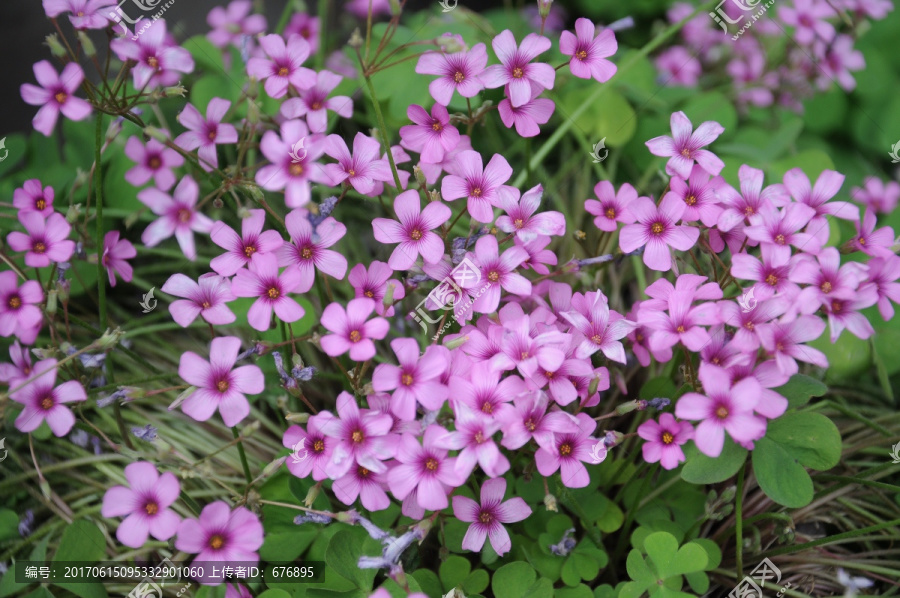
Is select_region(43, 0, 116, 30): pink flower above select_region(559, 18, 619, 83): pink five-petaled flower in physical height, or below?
above

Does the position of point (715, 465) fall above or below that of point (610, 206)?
below

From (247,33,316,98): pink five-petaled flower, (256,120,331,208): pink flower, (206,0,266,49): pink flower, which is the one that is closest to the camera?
(256,120,331,208): pink flower

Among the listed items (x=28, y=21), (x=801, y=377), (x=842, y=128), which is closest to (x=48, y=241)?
(x=28, y=21)

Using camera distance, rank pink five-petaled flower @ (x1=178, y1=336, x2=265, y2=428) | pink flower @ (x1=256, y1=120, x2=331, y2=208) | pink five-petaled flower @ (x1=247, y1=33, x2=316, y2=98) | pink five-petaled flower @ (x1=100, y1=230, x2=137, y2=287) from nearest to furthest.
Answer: pink flower @ (x1=256, y1=120, x2=331, y2=208) < pink five-petaled flower @ (x1=178, y1=336, x2=265, y2=428) < pink five-petaled flower @ (x1=247, y1=33, x2=316, y2=98) < pink five-petaled flower @ (x1=100, y1=230, x2=137, y2=287)

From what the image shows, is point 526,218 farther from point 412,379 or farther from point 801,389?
point 801,389

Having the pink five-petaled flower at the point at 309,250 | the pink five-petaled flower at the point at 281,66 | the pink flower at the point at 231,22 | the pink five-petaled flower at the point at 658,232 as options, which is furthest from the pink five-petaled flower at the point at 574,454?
the pink flower at the point at 231,22

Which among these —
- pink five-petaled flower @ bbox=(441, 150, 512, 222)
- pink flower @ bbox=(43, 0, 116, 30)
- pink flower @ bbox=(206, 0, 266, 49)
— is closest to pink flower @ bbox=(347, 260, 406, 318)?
pink five-petaled flower @ bbox=(441, 150, 512, 222)

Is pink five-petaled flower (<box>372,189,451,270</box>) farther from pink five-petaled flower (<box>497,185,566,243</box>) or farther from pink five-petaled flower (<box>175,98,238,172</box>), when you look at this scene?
pink five-petaled flower (<box>175,98,238,172</box>)

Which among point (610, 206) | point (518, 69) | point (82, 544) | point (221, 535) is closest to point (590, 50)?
point (518, 69)
